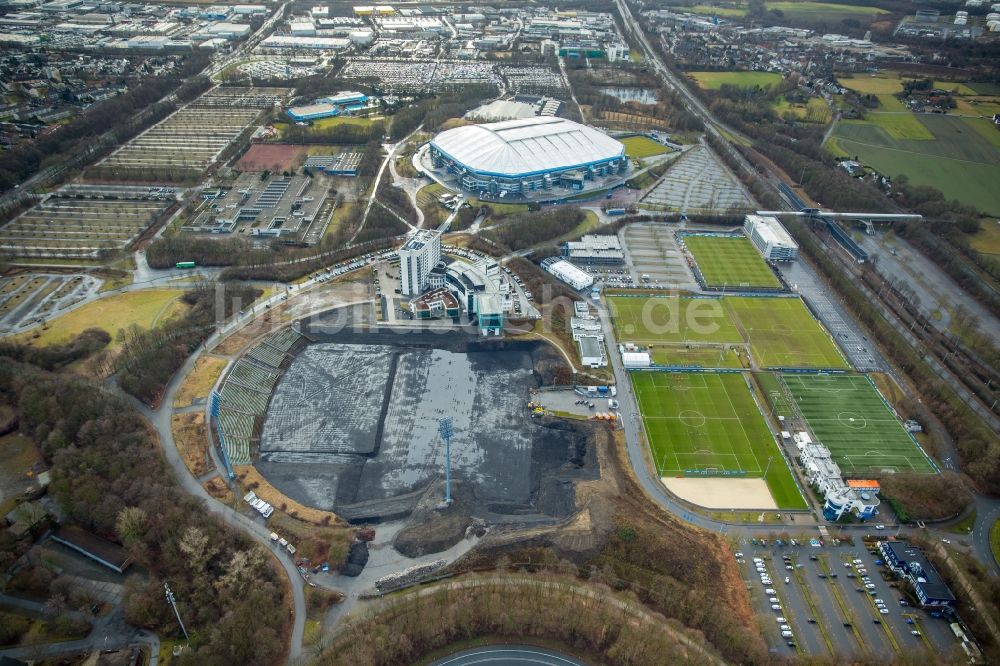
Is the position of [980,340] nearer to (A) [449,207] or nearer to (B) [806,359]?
(B) [806,359]

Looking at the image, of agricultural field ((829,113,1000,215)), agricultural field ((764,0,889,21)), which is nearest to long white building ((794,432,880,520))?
agricultural field ((829,113,1000,215))

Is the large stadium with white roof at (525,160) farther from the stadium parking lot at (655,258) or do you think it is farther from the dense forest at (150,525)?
the dense forest at (150,525)

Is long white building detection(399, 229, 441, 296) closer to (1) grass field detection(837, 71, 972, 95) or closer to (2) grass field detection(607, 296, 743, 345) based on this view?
(2) grass field detection(607, 296, 743, 345)

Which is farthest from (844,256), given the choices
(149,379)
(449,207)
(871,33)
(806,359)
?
(871,33)

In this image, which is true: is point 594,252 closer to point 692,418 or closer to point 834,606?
point 692,418

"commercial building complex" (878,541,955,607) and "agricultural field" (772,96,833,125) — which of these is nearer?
"commercial building complex" (878,541,955,607)

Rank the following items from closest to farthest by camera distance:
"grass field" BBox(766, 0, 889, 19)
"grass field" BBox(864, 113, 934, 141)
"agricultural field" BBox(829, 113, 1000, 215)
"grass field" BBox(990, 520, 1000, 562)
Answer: "grass field" BBox(990, 520, 1000, 562) < "agricultural field" BBox(829, 113, 1000, 215) < "grass field" BBox(864, 113, 934, 141) < "grass field" BBox(766, 0, 889, 19)

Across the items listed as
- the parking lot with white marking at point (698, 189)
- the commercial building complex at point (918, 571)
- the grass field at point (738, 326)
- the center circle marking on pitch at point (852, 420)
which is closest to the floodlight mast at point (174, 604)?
the grass field at point (738, 326)
